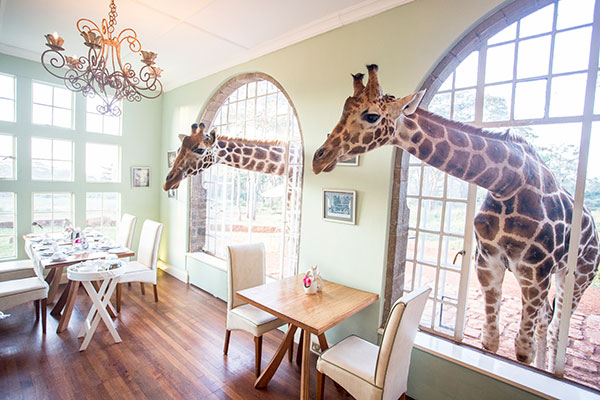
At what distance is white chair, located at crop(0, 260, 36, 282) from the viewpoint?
11.2 feet

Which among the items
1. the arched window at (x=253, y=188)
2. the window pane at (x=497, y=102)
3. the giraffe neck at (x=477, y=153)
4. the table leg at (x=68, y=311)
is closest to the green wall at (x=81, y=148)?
the arched window at (x=253, y=188)

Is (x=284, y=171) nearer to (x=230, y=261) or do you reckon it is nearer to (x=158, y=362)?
(x=230, y=261)

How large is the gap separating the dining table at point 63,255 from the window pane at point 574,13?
422 centimetres

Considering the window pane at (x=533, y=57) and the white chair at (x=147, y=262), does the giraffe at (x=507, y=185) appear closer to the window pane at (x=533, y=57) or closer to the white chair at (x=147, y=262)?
the window pane at (x=533, y=57)

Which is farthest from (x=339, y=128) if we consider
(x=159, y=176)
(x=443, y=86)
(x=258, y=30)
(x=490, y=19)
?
(x=159, y=176)

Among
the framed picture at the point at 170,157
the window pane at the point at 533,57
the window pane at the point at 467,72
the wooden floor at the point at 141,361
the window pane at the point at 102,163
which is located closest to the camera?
the window pane at the point at 533,57

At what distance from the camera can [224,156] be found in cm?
314

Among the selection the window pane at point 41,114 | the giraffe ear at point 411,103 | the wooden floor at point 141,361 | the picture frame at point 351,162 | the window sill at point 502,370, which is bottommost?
the wooden floor at point 141,361

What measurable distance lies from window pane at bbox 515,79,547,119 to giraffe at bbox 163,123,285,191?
2041mm

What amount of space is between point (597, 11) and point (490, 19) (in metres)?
0.51

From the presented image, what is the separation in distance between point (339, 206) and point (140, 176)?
12.6 feet

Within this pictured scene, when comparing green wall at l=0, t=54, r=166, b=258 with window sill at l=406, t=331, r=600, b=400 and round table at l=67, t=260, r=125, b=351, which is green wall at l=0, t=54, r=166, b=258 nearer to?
round table at l=67, t=260, r=125, b=351

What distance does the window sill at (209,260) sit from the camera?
3888 millimetres

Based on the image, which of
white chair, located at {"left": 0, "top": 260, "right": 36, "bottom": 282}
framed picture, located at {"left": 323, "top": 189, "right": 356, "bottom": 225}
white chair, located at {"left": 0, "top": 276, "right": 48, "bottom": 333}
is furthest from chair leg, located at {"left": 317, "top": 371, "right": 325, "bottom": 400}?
white chair, located at {"left": 0, "top": 260, "right": 36, "bottom": 282}
